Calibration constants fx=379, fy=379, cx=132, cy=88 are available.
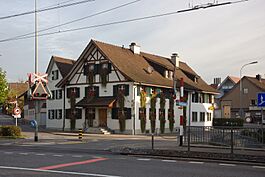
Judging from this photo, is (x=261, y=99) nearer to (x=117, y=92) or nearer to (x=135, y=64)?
(x=117, y=92)

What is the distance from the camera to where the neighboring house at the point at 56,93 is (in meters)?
46.3

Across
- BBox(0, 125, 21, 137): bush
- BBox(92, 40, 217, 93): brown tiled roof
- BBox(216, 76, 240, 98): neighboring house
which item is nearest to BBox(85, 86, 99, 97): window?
BBox(92, 40, 217, 93): brown tiled roof

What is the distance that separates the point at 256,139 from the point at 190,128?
10.7ft

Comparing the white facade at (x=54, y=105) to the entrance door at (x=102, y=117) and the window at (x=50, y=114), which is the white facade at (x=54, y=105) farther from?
the entrance door at (x=102, y=117)

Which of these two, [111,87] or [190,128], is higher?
[111,87]

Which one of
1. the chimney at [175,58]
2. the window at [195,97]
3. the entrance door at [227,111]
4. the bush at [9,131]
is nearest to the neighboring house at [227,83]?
the entrance door at [227,111]

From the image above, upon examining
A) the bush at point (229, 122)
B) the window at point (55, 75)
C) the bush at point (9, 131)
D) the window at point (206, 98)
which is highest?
the window at point (55, 75)

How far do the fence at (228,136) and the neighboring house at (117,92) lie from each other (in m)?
17.7

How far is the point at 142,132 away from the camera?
39.4 m

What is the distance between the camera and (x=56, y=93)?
157ft

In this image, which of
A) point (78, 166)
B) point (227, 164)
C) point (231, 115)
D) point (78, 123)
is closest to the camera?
point (78, 166)

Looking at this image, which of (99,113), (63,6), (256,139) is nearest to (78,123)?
(99,113)

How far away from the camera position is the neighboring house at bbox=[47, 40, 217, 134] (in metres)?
38.9

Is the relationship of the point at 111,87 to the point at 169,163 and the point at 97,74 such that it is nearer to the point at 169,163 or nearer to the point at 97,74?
the point at 97,74
